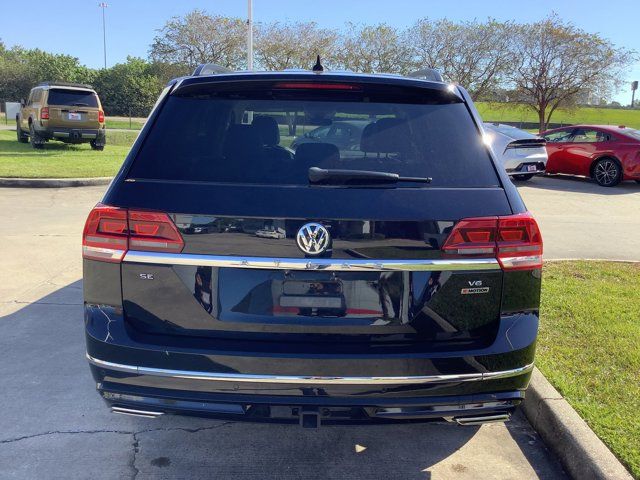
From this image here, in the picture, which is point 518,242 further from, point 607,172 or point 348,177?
point 607,172

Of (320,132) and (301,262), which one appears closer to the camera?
(301,262)

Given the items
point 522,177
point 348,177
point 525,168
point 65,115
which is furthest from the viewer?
point 65,115

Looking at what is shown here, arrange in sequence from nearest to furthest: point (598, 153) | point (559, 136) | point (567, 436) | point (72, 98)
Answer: point (567, 436) → point (598, 153) → point (559, 136) → point (72, 98)

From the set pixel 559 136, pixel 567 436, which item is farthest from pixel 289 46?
pixel 567 436

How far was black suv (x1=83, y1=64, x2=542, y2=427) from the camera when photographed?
2.34 meters

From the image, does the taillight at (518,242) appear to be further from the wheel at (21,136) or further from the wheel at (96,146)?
the wheel at (21,136)

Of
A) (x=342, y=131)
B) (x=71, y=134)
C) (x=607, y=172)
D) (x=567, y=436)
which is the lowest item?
(x=567, y=436)

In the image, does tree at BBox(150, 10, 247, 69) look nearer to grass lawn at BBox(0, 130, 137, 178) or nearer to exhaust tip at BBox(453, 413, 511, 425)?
grass lawn at BBox(0, 130, 137, 178)

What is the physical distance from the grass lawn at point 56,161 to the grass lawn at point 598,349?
10.7 meters

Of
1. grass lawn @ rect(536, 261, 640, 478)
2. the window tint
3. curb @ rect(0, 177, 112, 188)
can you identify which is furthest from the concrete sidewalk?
the window tint

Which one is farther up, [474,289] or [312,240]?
[312,240]

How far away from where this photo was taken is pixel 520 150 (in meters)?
14.8

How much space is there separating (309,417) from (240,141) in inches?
50.0

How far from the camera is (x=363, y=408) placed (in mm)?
2410
